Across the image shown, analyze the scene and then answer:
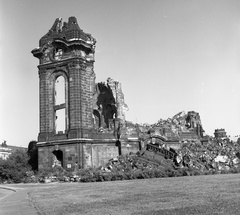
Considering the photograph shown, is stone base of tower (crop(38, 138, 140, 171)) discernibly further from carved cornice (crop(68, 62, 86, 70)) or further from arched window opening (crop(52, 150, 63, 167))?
carved cornice (crop(68, 62, 86, 70))

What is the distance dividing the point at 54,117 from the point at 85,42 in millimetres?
8383

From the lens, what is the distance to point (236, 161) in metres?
32.6

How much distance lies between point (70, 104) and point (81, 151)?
16.0ft

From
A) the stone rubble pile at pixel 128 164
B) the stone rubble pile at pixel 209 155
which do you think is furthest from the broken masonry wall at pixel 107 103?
the stone rubble pile at pixel 128 164

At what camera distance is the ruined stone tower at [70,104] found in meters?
31.0

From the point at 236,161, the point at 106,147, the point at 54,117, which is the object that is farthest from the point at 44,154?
the point at 236,161

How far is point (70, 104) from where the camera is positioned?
32031 millimetres

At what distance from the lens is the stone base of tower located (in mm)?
30594

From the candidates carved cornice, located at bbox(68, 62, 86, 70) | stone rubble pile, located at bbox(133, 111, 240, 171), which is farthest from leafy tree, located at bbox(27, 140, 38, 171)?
stone rubble pile, located at bbox(133, 111, 240, 171)

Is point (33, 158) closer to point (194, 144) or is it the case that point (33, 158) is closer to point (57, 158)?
point (57, 158)

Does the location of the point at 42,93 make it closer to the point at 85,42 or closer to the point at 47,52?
the point at 47,52

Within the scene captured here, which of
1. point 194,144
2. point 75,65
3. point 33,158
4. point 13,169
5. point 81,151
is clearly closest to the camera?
point 13,169

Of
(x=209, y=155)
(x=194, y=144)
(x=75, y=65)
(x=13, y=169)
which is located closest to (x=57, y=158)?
(x=13, y=169)

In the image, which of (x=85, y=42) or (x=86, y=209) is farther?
(x=85, y=42)
